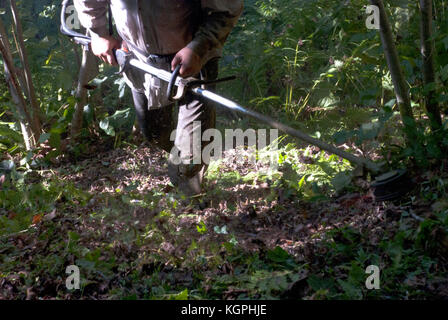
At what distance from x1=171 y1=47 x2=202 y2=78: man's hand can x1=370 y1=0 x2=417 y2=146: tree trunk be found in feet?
4.29

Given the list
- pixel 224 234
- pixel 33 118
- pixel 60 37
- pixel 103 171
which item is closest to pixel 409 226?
pixel 224 234

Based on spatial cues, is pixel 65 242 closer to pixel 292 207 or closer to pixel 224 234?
pixel 224 234

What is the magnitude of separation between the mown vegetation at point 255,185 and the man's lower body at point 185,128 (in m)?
0.19

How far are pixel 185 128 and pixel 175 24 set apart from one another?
34.7 inches

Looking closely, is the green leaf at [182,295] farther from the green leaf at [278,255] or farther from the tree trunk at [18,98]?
the tree trunk at [18,98]

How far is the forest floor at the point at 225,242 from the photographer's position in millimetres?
2695

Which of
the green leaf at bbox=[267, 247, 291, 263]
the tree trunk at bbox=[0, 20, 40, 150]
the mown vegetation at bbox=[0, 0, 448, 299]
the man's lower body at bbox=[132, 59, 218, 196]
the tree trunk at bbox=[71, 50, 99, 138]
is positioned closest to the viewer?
the mown vegetation at bbox=[0, 0, 448, 299]

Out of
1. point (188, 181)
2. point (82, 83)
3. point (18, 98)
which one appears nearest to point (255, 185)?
point (188, 181)

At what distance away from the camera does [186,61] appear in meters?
3.62

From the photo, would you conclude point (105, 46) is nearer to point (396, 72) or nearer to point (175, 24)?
point (175, 24)

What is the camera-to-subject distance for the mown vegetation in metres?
2.86

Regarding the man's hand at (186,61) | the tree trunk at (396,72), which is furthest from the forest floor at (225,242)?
the man's hand at (186,61)

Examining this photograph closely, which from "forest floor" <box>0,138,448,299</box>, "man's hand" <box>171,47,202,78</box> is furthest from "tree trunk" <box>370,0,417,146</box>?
"man's hand" <box>171,47,202,78</box>

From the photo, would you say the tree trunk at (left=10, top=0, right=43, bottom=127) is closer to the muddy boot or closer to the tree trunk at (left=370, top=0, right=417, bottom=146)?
the muddy boot
